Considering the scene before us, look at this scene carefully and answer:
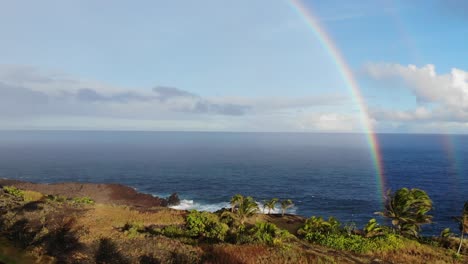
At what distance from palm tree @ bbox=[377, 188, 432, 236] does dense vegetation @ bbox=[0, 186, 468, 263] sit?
109 mm

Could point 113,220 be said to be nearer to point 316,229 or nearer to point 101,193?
point 316,229

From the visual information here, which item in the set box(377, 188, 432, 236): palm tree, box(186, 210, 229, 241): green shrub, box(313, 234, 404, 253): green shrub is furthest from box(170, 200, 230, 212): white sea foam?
box(313, 234, 404, 253): green shrub

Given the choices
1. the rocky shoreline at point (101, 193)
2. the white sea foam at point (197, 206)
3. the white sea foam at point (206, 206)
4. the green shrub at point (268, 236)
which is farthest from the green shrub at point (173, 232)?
the rocky shoreline at point (101, 193)

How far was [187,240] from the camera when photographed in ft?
82.3

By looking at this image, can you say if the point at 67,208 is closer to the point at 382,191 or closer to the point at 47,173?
the point at 382,191

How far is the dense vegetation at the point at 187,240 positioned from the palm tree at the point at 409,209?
11cm

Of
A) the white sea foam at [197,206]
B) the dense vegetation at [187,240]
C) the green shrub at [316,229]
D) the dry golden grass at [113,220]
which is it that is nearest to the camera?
the dense vegetation at [187,240]

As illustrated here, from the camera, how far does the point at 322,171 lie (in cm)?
15050

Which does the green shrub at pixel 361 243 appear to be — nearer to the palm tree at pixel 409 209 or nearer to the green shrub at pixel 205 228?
the palm tree at pixel 409 209

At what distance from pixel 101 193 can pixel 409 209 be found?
8057 cm

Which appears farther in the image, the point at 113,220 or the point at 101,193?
the point at 101,193

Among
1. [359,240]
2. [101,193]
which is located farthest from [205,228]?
[101,193]

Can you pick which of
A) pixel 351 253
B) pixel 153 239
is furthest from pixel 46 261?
pixel 351 253

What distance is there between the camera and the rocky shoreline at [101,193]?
274 ft
